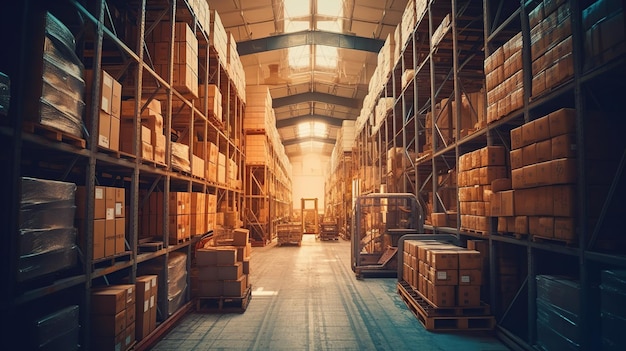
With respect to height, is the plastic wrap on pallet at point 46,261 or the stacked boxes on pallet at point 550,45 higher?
the stacked boxes on pallet at point 550,45

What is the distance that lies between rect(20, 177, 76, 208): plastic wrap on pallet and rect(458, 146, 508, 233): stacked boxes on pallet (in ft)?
17.5

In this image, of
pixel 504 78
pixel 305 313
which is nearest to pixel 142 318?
pixel 305 313

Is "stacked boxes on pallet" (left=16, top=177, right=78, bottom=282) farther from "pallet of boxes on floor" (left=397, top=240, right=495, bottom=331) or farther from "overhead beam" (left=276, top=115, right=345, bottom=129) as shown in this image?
"overhead beam" (left=276, top=115, right=345, bottom=129)

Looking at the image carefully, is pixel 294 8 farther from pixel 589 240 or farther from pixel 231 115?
pixel 589 240

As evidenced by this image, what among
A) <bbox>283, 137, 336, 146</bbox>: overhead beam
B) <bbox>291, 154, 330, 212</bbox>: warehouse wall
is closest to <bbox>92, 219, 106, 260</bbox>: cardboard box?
<bbox>283, 137, 336, 146</bbox>: overhead beam

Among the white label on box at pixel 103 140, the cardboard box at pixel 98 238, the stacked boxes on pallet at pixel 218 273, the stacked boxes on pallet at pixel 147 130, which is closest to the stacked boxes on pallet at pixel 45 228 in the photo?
the cardboard box at pixel 98 238

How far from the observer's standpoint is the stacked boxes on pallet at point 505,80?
4.93 metres

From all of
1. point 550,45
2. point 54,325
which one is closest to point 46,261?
point 54,325

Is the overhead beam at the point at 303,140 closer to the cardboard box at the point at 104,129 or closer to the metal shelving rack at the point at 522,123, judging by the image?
the metal shelving rack at the point at 522,123

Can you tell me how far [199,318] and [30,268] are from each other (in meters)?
3.65

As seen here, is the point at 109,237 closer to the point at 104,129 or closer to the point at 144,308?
the point at 144,308

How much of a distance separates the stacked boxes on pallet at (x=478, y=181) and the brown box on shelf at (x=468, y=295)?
0.90 m

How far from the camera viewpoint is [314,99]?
24969 millimetres

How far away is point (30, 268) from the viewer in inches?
121
